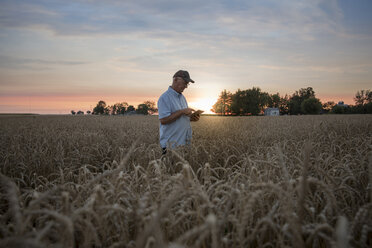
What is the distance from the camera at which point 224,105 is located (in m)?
115

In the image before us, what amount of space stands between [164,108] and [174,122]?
1.42 feet

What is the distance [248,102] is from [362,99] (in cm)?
8072

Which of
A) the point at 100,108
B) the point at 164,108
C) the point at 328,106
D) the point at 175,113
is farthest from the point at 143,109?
the point at 175,113

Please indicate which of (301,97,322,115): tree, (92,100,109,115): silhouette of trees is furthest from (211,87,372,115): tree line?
(92,100,109,115): silhouette of trees

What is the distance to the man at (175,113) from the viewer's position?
205 inches

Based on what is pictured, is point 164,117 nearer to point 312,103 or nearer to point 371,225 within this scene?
point 371,225

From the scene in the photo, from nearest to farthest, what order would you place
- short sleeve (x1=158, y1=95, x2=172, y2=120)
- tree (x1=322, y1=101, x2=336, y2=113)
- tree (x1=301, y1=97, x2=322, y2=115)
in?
1. short sleeve (x1=158, y1=95, x2=172, y2=120)
2. tree (x1=301, y1=97, x2=322, y2=115)
3. tree (x1=322, y1=101, x2=336, y2=113)

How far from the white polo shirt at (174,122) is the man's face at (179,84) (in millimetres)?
89

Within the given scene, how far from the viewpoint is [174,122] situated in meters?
5.44

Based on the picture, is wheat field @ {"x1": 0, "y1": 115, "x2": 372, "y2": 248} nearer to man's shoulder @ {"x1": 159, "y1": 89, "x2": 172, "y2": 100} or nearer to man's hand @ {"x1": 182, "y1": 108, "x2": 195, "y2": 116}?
man's hand @ {"x1": 182, "y1": 108, "x2": 195, "y2": 116}

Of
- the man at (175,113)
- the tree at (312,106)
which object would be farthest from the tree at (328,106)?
the man at (175,113)

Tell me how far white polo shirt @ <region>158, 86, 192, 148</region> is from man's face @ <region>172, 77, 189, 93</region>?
0.09 m

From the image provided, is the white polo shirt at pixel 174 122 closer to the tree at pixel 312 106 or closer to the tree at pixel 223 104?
the tree at pixel 223 104

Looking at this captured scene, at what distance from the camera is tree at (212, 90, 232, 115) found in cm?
11106
